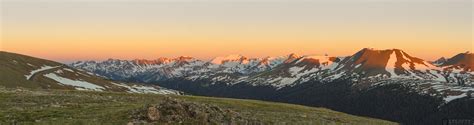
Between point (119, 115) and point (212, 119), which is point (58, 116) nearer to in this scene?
point (119, 115)

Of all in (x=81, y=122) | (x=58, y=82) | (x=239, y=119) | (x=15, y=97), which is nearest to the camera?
(x=81, y=122)

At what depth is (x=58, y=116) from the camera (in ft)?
122

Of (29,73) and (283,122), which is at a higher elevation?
(29,73)

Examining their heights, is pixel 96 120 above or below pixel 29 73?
below

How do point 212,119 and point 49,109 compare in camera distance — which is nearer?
point 212,119

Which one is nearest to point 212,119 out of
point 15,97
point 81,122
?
point 81,122

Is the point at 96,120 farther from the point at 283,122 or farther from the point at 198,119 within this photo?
the point at 283,122

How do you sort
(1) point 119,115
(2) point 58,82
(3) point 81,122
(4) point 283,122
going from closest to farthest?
1. (3) point 81,122
2. (1) point 119,115
3. (4) point 283,122
4. (2) point 58,82

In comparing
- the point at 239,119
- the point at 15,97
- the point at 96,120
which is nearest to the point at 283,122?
the point at 239,119

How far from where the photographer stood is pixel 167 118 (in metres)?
35.6

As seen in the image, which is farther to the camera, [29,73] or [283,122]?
[29,73]

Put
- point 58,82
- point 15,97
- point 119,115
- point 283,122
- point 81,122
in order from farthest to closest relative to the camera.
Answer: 1. point 58,82
2. point 15,97
3. point 283,122
4. point 119,115
5. point 81,122

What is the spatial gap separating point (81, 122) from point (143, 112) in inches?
171

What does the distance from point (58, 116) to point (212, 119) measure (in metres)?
11.4
